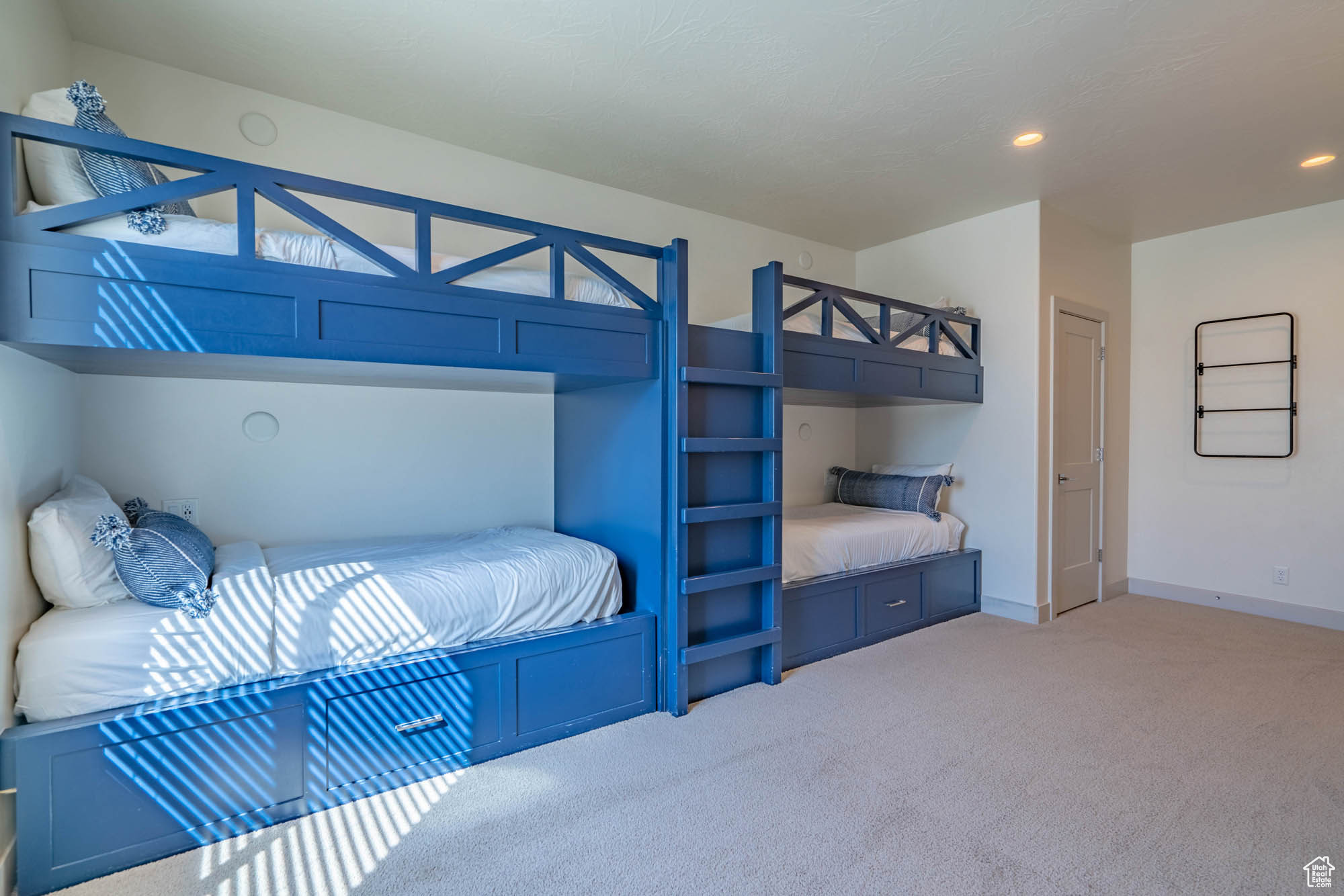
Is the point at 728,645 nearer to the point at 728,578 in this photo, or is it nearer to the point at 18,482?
the point at 728,578

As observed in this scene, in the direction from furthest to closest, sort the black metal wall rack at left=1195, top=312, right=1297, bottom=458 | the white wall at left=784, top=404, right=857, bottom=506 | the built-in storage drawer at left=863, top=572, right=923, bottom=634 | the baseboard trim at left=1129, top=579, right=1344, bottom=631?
1. the white wall at left=784, top=404, right=857, bottom=506
2. the black metal wall rack at left=1195, top=312, right=1297, bottom=458
3. the baseboard trim at left=1129, top=579, right=1344, bottom=631
4. the built-in storage drawer at left=863, top=572, right=923, bottom=634

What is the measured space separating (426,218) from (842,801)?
2.32 metres

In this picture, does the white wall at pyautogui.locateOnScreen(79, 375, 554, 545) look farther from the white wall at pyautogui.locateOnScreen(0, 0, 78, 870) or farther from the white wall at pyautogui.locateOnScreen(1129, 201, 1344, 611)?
the white wall at pyautogui.locateOnScreen(1129, 201, 1344, 611)

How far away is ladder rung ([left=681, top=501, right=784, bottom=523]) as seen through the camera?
8.67ft

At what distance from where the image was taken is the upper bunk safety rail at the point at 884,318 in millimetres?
3256

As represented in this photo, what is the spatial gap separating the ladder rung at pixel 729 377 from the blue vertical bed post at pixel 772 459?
0.13 feet

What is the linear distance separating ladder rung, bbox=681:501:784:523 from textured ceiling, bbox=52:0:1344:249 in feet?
5.79

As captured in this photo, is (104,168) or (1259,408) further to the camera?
(1259,408)

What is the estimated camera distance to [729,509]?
2.75 metres

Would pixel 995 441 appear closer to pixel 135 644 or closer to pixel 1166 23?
pixel 1166 23

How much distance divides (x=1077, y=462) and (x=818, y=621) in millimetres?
2340

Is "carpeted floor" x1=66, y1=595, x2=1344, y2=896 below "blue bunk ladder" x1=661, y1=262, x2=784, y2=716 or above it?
below

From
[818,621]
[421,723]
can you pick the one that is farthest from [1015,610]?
[421,723]

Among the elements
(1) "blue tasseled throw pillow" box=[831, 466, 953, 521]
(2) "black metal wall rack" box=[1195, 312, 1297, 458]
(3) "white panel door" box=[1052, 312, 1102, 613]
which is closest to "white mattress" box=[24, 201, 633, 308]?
(1) "blue tasseled throw pillow" box=[831, 466, 953, 521]
